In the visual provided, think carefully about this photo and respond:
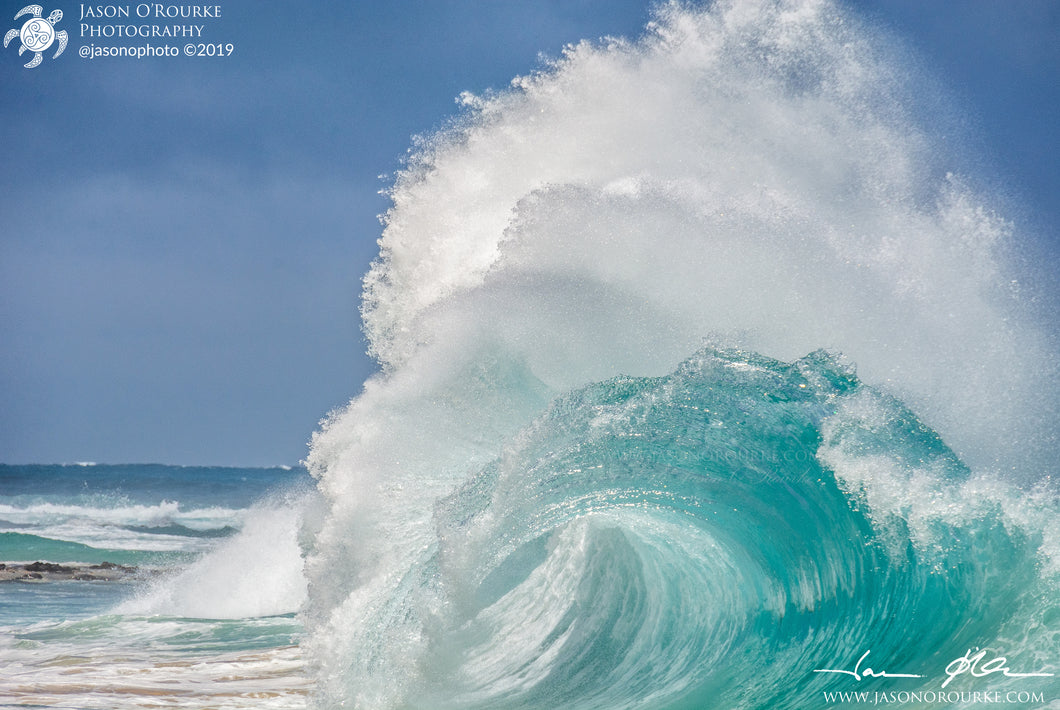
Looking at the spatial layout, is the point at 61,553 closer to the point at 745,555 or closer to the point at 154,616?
the point at 154,616

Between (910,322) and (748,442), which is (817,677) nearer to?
(748,442)

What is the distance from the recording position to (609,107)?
907 centimetres

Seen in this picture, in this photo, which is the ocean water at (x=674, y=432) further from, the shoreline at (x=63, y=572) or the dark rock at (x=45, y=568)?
the dark rock at (x=45, y=568)

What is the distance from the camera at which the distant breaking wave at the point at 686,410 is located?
5.66m

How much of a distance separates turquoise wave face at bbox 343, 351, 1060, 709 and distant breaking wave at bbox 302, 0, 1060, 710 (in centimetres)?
2

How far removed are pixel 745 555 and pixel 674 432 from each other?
4.00ft

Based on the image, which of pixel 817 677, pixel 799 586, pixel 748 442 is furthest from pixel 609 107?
pixel 817 677

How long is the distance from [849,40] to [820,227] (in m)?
2.63

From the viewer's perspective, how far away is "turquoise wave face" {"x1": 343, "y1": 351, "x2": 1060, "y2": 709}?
5516mm

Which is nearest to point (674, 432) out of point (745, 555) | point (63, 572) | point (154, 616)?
point (745, 555)

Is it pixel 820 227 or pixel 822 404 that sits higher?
pixel 820 227
